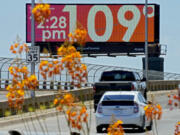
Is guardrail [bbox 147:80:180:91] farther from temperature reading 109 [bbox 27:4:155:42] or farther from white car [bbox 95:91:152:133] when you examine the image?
white car [bbox 95:91:152:133]

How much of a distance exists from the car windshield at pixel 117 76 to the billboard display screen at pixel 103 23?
5127 cm

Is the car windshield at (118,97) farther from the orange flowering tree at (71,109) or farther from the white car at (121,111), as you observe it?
the orange flowering tree at (71,109)

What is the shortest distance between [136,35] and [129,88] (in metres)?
54.7

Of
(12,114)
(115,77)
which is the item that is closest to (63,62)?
(12,114)

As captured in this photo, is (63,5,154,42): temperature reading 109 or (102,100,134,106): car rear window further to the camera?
(63,5,154,42): temperature reading 109

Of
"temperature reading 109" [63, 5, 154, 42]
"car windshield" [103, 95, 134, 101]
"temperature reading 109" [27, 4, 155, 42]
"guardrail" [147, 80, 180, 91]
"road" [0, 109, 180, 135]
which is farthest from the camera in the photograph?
"temperature reading 109" [63, 5, 154, 42]

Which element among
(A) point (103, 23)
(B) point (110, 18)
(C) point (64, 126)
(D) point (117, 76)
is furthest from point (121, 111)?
(B) point (110, 18)

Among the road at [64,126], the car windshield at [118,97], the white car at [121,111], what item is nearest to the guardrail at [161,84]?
the road at [64,126]

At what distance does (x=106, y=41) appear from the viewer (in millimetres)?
86188

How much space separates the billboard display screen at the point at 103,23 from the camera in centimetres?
8638

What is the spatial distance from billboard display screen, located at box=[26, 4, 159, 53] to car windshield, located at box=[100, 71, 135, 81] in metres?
51.3

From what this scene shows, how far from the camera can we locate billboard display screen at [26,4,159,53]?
283 ft

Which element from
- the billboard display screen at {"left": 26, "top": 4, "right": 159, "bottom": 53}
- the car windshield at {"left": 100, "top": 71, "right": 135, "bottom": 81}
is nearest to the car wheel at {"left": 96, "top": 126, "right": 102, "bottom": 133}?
the car windshield at {"left": 100, "top": 71, "right": 135, "bottom": 81}

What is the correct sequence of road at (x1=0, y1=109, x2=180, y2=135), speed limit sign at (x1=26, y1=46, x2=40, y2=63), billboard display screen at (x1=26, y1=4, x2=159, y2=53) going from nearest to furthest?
road at (x1=0, y1=109, x2=180, y2=135) → speed limit sign at (x1=26, y1=46, x2=40, y2=63) → billboard display screen at (x1=26, y1=4, x2=159, y2=53)
